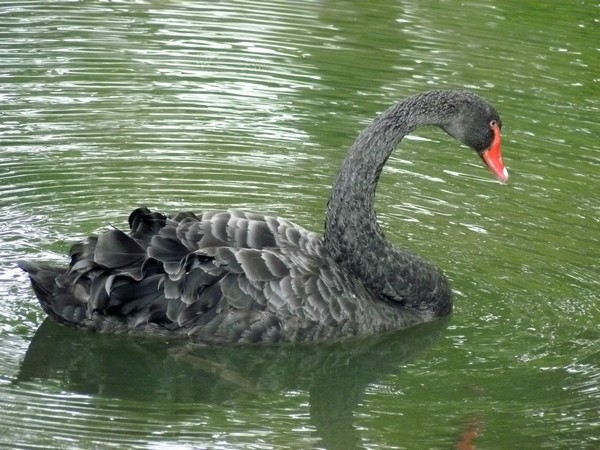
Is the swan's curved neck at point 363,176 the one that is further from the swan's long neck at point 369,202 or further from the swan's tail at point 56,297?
the swan's tail at point 56,297

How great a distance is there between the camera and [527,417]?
569cm

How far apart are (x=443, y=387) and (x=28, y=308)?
2077mm

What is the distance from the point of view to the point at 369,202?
6.68m

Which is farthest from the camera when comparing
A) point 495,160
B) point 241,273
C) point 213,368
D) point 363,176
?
point 495,160

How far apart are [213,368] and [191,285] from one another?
399 millimetres

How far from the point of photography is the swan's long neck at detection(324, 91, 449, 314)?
6633 mm

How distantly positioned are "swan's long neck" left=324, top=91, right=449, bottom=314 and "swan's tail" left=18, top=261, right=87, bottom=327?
1.27 m

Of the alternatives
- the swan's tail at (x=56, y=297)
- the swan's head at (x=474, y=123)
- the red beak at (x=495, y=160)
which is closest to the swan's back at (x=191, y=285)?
the swan's tail at (x=56, y=297)

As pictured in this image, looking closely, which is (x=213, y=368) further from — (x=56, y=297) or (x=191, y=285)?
(x=56, y=297)

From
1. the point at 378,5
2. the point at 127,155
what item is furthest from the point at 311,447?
the point at 378,5

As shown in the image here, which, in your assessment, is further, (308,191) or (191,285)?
(308,191)

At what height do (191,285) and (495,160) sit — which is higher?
(495,160)

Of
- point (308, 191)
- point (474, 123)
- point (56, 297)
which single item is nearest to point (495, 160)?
point (474, 123)

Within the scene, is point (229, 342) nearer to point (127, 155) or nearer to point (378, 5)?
point (127, 155)
